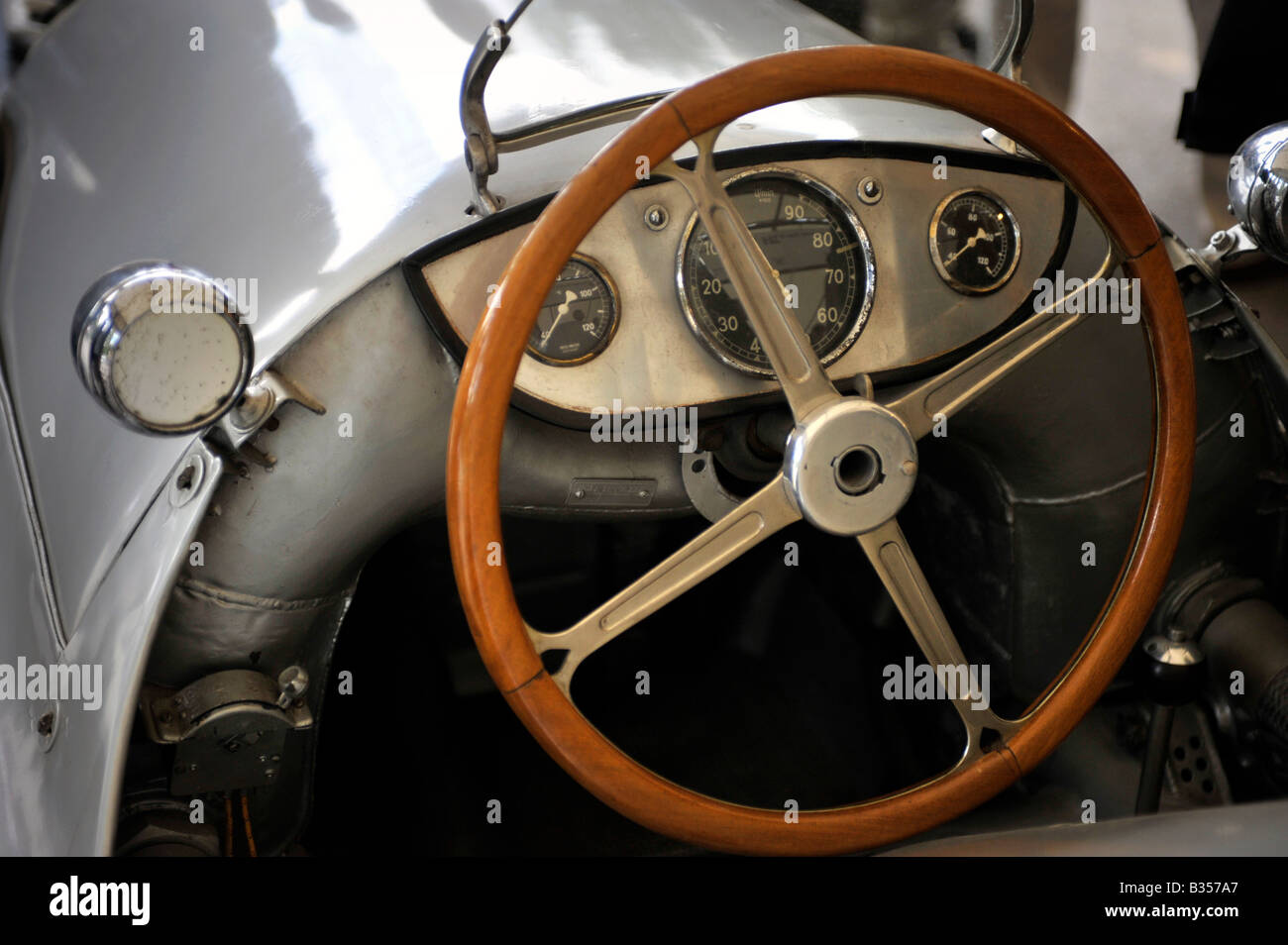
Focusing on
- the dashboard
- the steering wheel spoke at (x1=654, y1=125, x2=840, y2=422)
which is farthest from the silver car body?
the steering wheel spoke at (x1=654, y1=125, x2=840, y2=422)

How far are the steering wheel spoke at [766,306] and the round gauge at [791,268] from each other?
0.15 m

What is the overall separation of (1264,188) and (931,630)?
59 cm

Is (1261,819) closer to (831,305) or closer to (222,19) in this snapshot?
(831,305)

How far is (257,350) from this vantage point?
3.44ft

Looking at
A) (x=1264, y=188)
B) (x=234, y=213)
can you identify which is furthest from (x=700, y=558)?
(x=1264, y=188)

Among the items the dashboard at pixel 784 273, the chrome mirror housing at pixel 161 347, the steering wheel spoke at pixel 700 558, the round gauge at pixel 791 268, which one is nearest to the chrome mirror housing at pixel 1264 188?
the dashboard at pixel 784 273

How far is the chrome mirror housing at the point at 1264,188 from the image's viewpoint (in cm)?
116

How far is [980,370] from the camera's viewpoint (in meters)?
1.04

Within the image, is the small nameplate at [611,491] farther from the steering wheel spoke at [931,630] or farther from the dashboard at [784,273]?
the steering wheel spoke at [931,630]

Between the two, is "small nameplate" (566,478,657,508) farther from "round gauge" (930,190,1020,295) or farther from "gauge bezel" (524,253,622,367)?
"round gauge" (930,190,1020,295)

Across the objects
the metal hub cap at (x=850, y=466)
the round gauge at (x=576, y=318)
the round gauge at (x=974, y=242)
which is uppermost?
the round gauge at (x=974, y=242)

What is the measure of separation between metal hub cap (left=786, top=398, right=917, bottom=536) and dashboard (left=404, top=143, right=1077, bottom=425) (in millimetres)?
201
